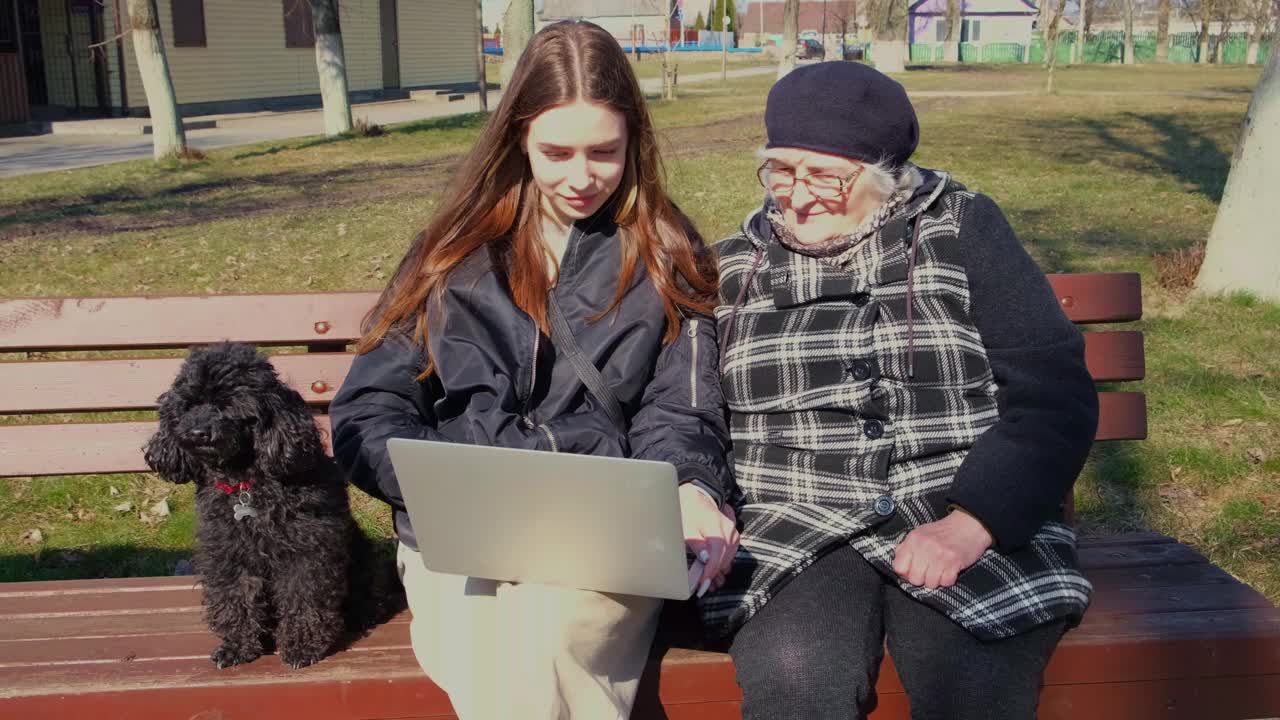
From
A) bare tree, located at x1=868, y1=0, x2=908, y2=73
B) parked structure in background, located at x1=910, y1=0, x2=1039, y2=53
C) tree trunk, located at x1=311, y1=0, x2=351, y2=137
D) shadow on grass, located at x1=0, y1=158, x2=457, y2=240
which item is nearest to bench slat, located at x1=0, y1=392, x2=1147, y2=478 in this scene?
shadow on grass, located at x1=0, y1=158, x2=457, y2=240

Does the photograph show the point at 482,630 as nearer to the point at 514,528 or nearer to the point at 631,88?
the point at 514,528

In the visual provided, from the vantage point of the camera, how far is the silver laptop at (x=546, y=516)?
2.15 m

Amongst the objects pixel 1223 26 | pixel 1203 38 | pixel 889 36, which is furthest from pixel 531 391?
pixel 1223 26

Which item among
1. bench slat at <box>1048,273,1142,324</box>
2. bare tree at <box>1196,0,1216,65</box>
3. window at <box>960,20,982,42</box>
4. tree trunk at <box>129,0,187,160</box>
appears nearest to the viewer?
bench slat at <box>1048,273,1142,324</box>

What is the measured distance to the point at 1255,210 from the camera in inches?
283

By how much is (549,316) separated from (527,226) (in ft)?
0.89

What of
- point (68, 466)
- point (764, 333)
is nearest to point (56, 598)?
point (68, 466)

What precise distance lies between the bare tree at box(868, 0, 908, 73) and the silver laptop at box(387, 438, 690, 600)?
44892mm

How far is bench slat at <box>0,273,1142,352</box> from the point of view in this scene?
3457 millimetres

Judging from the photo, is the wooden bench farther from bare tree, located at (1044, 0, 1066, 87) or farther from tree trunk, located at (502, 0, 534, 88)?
bare tree, located at (1044, 0, 1066, 87)

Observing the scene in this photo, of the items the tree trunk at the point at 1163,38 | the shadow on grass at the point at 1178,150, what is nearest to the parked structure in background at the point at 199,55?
the shadow on grass at the point at 1178,150

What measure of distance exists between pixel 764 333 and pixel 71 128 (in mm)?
20760

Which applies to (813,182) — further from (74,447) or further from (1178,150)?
(1178,150)

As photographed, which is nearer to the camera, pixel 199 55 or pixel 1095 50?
pixel 199 55
